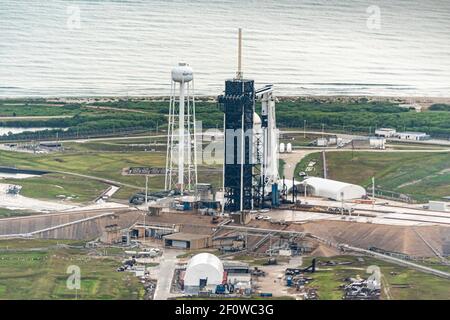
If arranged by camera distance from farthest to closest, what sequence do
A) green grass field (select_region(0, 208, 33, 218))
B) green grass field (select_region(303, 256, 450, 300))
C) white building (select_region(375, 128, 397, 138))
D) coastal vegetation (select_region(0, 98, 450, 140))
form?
coastal vegetation (select_region(0, 98, 450, 140)) < white building (select_region(375, 128, 397, 138)) < green grass field (select_region(0, 208, 33, 218)) < green grass field (select_region(303, 256, 450, 300))

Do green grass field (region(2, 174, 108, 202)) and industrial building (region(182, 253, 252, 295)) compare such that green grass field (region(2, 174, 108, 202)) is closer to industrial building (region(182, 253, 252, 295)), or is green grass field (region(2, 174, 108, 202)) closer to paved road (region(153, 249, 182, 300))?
paved road (region(153, 249, 182, 300))

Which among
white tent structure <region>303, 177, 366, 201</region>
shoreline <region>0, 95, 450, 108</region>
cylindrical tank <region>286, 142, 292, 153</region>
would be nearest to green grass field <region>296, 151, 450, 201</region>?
cylindrical tank <region>286, 142, 292, 153</region>

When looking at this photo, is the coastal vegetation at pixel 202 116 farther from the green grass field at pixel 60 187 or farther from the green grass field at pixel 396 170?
the green grass field at pixel 60 187

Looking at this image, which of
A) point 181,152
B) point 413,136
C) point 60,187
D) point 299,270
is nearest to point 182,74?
point 181,152

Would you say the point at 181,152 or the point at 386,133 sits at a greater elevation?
the point at 386,133

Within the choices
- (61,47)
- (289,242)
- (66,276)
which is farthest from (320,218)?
(61,47)

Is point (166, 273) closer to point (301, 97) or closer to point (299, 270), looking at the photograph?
point (299, 270)
